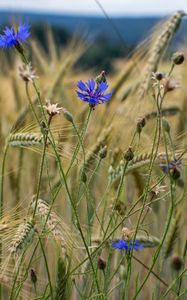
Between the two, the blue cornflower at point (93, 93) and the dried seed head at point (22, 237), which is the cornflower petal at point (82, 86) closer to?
the blue cornflower at point (93, 93)

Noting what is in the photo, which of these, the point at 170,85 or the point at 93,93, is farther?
the point at 93,93

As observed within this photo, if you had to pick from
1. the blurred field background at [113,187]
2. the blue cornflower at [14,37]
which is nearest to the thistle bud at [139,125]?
the blurred field background at [113,187]

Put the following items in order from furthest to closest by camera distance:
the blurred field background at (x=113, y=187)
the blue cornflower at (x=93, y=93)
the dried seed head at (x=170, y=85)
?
the blurred field background at (x=113, y=187), the blue cornflower at (x=93, y=93), the dried seed head at (x=170, y=85)

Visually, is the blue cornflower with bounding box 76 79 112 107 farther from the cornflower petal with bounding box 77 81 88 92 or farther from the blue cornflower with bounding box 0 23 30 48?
the blue cornflower with bounding box 0 23 30 48

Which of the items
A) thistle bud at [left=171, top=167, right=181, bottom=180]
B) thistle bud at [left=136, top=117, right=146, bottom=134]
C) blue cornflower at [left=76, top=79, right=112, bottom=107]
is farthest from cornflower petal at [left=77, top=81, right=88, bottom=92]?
thistle bud at [left=171, top=167, right=181, bottom=180]

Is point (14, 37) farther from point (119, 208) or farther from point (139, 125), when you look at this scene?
point (119, 208)

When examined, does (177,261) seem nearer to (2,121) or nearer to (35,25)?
(2,121)

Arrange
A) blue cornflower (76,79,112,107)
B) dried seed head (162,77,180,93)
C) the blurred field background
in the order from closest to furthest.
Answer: dried seed head (162,77,180,93) < blue cornflower (76,79,112,107) < the blurred field background

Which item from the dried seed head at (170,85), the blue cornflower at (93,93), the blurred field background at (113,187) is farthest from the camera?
the blurred field background at (113,187)

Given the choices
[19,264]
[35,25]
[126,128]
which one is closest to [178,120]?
[126,128]

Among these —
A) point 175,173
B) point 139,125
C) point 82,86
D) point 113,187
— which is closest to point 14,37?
point 82,86
